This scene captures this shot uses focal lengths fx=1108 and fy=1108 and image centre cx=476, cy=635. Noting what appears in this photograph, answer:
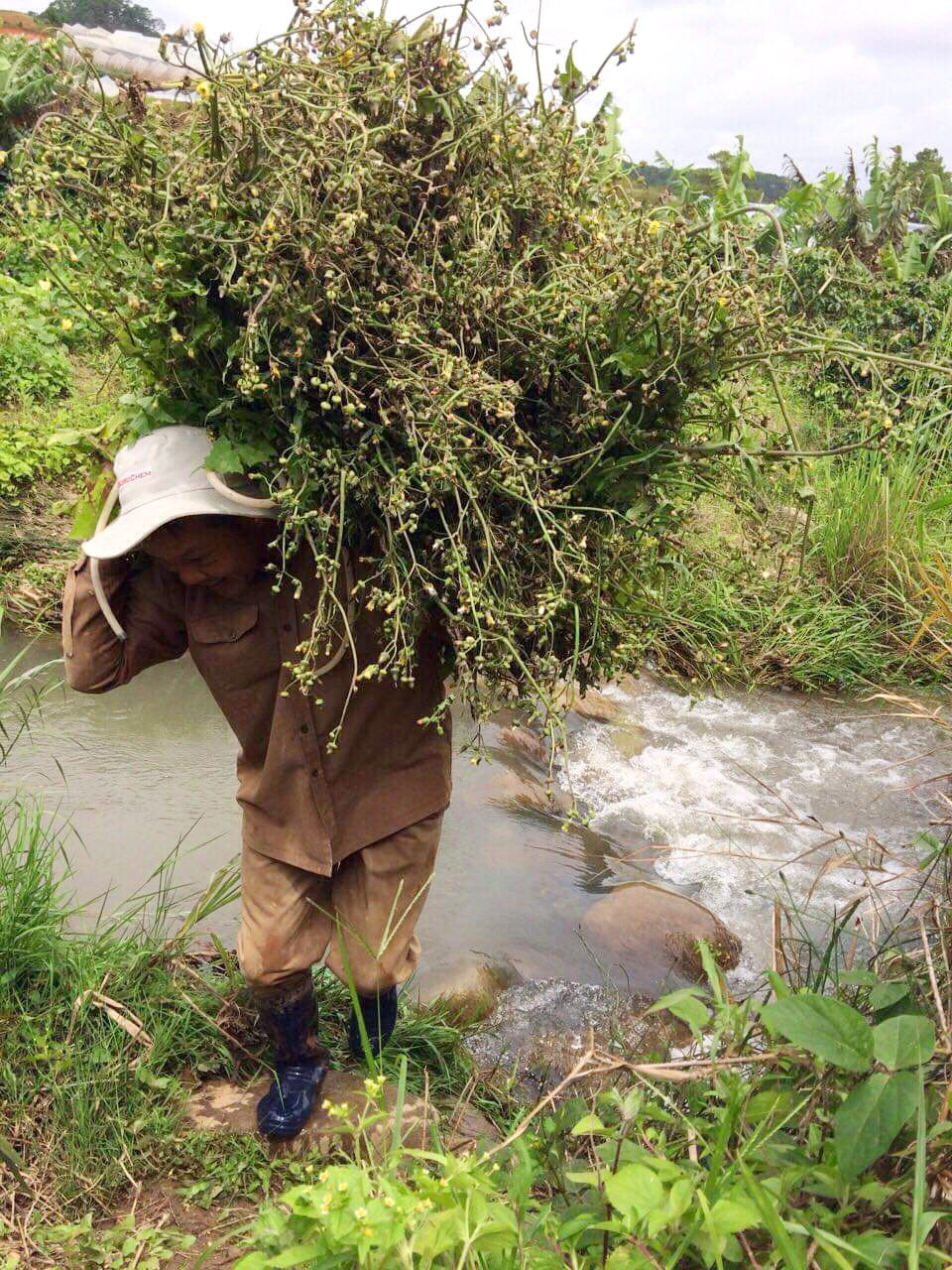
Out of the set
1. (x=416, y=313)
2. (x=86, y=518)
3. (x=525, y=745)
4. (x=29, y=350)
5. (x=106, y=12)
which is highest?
(x=106, y=12)

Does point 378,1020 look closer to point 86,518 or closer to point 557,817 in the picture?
point 86,518

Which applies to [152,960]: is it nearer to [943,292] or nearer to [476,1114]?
[476,1114]

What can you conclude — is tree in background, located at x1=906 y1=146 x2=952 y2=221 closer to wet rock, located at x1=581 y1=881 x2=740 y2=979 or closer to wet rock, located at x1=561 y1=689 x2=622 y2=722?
wet rock, located at x1=561 y1=689 x2=622 y2=722

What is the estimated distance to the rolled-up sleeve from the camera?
7.97 ft

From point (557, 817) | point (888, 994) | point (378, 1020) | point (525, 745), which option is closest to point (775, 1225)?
point (888, 994)

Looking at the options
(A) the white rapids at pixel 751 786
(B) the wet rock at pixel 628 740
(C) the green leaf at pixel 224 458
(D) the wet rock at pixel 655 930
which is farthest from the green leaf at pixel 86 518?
(B) the wet rock at pixel 628 740

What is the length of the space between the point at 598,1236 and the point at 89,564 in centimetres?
165

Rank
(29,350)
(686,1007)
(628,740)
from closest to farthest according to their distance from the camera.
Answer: (686,1007) → (628,740) → (29,350)

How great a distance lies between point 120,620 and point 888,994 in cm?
173

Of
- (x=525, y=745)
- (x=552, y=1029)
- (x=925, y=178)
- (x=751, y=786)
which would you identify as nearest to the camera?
(x=552, y=1029)

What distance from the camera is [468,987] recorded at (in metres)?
3.80

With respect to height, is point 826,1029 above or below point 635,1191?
above

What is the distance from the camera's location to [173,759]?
5137 millimetres

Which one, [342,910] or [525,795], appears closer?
[342,910]
